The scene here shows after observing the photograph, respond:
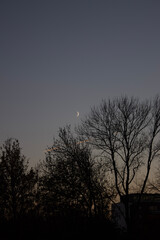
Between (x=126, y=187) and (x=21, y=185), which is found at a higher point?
(x=21, y=185)

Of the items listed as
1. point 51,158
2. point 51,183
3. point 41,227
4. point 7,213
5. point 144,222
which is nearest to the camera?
point 41,227

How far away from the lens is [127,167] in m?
20.3

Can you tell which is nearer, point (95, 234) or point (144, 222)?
point (95, 234)

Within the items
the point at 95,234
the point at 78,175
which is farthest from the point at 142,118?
the point at 95,234

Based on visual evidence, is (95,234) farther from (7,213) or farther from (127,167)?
(7,213)

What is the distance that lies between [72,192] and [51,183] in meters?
2.19

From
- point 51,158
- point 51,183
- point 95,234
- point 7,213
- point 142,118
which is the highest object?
point 142,118

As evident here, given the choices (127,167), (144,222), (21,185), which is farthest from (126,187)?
(144,222)

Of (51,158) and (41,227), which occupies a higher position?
(51,158)

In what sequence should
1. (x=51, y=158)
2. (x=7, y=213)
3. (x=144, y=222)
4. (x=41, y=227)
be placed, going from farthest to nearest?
(x=144, y=222)
(x=7, y=213)
(x=51, y=158)
(x=41, y=227)

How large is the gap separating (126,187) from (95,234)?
7560 millimetres

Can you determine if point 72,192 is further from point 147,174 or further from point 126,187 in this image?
point 147,174

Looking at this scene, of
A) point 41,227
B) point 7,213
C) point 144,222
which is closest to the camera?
point 41,227

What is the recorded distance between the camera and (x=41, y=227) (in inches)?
497
